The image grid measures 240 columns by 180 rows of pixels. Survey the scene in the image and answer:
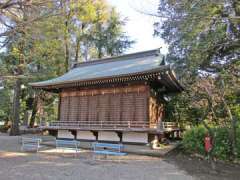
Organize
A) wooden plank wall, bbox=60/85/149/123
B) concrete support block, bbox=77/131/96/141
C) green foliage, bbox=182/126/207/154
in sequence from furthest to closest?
concrete support block, bbox=77/131/96/141 → wooden plank wall, bbox=60/85/149/123 → green foliage, bbox=182/126/207/154

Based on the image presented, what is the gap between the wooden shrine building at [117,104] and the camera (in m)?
12.5

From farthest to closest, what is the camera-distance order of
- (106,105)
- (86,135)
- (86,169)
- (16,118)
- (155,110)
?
(16,118)
(155,110)
(86,135)
(106,105)
(86,169)

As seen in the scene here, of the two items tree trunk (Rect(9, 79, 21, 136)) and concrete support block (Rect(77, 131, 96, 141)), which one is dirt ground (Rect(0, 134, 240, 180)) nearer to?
concrete support block (Rect(77, 131, 96, 141))

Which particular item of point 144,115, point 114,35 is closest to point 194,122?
point 144,115

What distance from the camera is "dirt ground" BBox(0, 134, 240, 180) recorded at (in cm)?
689

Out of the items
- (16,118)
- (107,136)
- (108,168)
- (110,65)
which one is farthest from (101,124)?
(16,118)

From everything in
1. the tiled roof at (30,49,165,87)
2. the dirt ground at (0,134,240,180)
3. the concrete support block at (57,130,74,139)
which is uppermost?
the tiled roof at (30,49,165,87)

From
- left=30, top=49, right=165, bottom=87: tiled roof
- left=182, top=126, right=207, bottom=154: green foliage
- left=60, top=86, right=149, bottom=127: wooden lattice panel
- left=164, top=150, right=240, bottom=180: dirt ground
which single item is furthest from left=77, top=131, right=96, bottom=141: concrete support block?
left=182, top=126, right=207, bottom=154: green foliage

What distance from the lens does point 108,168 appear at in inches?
315

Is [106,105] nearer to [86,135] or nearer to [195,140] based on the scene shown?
[86,135]

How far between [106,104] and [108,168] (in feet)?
21.2

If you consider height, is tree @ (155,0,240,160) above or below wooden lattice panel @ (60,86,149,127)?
above

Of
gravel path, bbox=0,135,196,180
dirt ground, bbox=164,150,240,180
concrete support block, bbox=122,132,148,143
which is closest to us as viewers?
gravel path, bbox=0,135,196,180

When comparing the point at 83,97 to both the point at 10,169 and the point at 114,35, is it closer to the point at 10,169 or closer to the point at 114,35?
the point at 10,169
